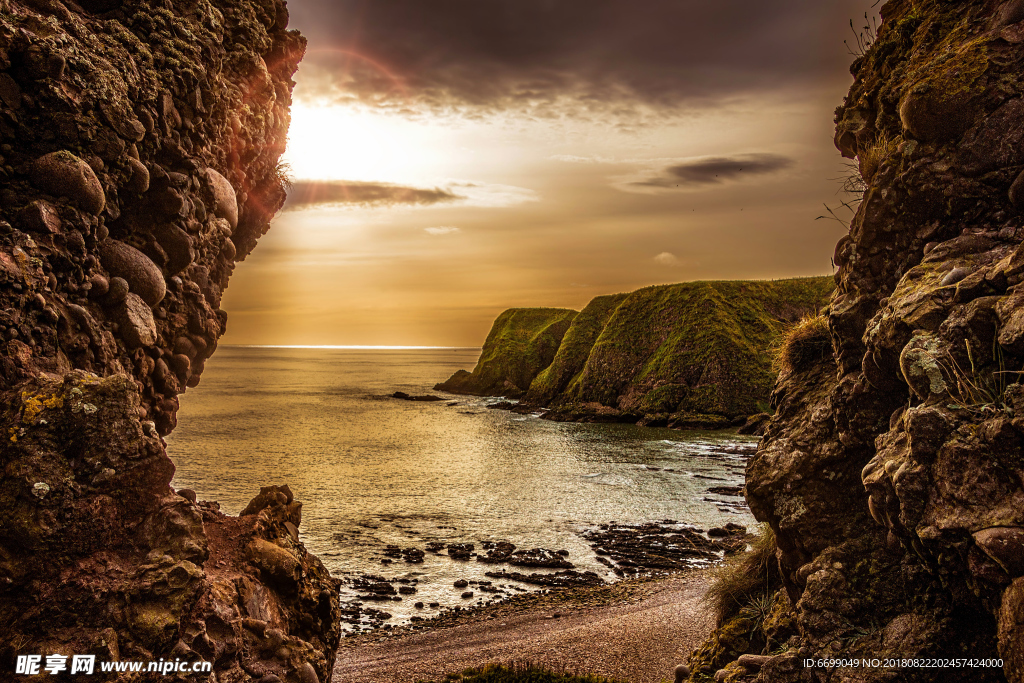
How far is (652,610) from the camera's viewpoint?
16.4m

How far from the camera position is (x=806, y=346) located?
27.7ft

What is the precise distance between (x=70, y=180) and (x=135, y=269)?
1.46 meters

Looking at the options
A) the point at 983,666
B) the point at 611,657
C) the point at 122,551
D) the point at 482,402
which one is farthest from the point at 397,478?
the point at 482,402

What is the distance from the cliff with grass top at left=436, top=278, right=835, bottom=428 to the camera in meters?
60.2

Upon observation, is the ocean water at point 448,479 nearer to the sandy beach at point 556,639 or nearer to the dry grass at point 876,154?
the sandy beach at point 556,639

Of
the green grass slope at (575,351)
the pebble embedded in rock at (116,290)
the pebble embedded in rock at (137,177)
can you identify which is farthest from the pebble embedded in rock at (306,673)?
the green grass slope at (575,351)

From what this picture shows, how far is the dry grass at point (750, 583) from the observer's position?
8.26 meters

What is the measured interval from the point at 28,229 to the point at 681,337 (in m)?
67.3

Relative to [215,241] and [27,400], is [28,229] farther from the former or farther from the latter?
[215,241]

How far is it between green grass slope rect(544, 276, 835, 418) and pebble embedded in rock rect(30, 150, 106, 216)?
5907cm

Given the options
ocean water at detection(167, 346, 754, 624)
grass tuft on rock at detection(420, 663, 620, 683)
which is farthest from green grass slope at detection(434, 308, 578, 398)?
grass tuft on rock at detection(420, 663, 620, 683)

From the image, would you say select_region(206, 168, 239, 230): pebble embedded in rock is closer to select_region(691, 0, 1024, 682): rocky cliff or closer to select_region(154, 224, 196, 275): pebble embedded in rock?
select_region(154, 224, 196, 275): pebble embedded in rock

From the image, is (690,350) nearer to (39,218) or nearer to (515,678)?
(515,678)

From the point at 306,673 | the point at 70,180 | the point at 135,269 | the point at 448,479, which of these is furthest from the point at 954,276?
the point at 448,479
